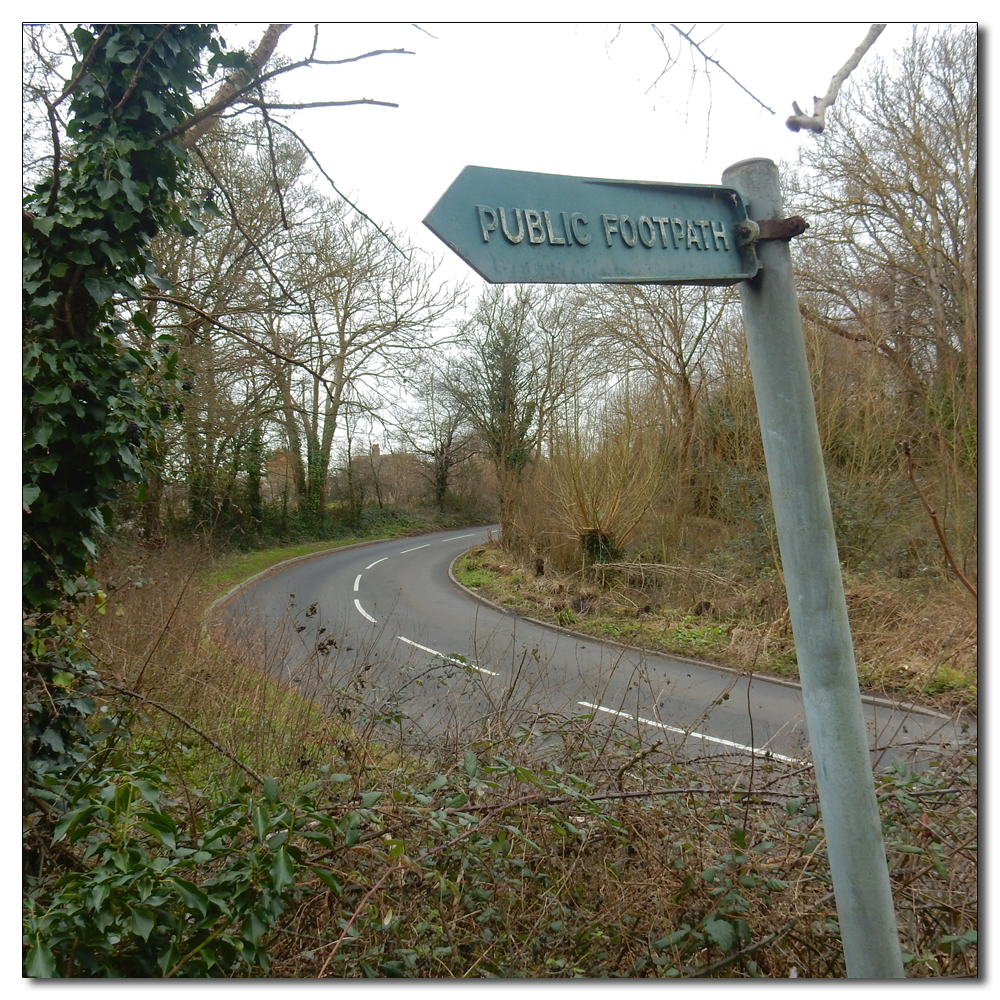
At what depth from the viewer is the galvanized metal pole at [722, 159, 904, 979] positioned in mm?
1274

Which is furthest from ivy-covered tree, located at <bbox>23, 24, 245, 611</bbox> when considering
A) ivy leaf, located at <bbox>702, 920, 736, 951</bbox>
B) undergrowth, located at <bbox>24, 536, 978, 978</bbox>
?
ivy leaf, located at <bbox>702, 920, 736, 951</bbox>

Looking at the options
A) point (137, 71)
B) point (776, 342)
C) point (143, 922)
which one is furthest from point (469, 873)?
point (137, 71)

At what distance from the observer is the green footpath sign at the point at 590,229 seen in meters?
1.15

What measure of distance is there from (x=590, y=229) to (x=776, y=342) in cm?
44

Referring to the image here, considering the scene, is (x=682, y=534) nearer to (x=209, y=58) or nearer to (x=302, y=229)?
(x=302, y=229)

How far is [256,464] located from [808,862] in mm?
15849

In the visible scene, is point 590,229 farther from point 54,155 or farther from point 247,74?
point 247,74

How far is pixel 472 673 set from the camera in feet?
11.3

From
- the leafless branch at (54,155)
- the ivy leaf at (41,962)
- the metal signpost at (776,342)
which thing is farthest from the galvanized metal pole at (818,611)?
the leafless branch at (54,155)

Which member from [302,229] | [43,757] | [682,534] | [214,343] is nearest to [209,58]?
[43,757]

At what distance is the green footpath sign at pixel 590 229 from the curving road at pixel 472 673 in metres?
1.35

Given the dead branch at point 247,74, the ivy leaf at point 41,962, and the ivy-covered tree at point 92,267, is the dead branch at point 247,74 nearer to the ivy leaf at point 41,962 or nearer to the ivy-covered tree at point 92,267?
the ivy-covered tree at point 92,267

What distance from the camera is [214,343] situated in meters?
10.2

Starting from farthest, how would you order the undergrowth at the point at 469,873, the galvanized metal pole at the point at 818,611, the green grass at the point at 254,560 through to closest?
the green grass at the point at 254,560 < the undergrowth at the point at 469,873 < the galvanized metal pole at the point at 818,611
